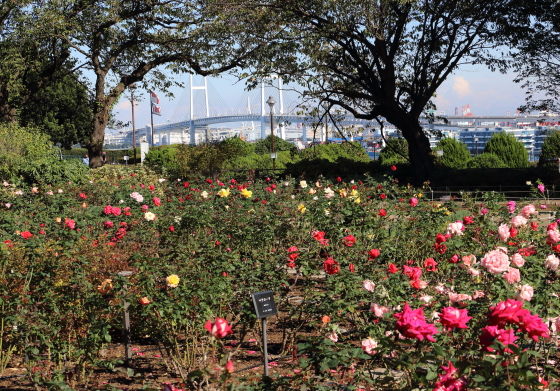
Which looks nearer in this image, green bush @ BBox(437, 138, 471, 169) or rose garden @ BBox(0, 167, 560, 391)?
rose garden @ BBox(0, 167, 560, 391)

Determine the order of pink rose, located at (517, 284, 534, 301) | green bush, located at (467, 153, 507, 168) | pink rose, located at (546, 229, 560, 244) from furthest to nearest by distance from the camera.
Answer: green bush, located at (467, 153, 507, 168) < pink rose, located at (546, 229, 560, 244) < pink rose, located at (517, 284, 534, 301)

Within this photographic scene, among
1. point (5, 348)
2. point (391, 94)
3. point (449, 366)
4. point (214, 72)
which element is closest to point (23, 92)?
point (214, 72)

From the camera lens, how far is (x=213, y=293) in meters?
3.88

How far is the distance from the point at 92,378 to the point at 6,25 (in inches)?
762

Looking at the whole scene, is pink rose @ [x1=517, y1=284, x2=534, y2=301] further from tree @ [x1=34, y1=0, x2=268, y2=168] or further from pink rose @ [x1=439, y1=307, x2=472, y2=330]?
tree @ [x1=34, y1=0, x2=268, y2=168]

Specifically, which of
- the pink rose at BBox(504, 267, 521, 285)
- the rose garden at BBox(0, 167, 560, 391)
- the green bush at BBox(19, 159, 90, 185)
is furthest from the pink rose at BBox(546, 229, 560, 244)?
the green bush at BBox(19, 159, 90, 185)

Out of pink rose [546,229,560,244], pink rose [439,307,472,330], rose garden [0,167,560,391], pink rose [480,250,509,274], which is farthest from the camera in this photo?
pink rose [546,229,560,244]

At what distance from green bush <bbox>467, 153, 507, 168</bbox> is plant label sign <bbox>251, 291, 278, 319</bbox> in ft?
79.8

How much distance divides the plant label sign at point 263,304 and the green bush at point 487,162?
24327 millimetres

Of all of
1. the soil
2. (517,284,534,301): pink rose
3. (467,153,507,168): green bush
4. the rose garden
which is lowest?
the soil

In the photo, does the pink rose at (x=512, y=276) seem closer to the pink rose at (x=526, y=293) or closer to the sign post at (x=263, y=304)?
the pink rose at (x=526, y=293)

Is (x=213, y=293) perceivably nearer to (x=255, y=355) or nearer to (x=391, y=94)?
(x=255, y=355)

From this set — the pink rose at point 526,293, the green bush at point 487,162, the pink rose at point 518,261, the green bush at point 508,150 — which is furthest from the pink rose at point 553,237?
the green bush at point 508,150

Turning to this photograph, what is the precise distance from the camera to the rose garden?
259cm
